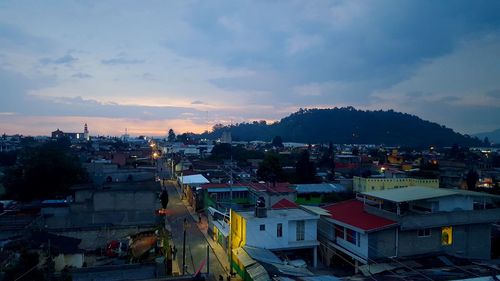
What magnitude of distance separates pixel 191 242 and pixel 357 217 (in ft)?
32.8

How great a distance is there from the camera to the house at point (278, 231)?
17.2 metres

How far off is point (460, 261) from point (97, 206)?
67.4 ft

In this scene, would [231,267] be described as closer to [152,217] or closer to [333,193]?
[152,217]

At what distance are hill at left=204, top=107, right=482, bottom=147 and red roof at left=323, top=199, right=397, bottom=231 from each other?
146875mm

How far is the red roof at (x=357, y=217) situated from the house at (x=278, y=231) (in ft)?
5.38

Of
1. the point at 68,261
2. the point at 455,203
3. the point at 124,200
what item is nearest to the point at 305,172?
the point at 124,200

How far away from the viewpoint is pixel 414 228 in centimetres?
1591

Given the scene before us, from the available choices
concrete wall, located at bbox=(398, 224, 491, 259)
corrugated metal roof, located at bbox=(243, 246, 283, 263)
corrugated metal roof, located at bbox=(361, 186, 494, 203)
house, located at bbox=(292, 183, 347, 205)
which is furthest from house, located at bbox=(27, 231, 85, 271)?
house, located at bbox=(292, 183, 347, 205)

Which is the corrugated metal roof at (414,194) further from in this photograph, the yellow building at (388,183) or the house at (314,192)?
the yellow building at (388,183)

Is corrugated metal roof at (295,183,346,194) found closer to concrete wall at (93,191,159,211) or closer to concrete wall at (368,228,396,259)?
concrete wall at (93,191,159,211)

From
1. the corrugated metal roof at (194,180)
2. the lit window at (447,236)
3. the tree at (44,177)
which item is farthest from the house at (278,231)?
the tree at (44,177)

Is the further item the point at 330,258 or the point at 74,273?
the point at 330,258

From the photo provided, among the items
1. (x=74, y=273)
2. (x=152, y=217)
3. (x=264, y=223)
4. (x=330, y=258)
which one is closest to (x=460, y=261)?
(x=330, y=258)

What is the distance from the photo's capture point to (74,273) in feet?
40.8
